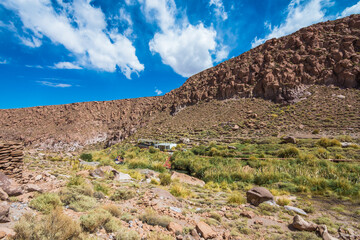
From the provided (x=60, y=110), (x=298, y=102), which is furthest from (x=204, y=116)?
(x=60, y=110)

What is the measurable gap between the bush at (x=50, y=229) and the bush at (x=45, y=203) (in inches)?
44.3

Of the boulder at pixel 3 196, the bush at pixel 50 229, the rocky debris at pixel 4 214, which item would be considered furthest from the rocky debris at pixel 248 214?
the boulder at pixel 3 196

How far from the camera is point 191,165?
54.2 feet

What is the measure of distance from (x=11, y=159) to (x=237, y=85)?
1782 inches

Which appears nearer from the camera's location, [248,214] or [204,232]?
[204,232]

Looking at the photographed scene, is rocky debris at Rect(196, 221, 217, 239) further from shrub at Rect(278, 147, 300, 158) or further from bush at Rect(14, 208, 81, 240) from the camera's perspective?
shrub at Rect(278, 147, 300, 158)

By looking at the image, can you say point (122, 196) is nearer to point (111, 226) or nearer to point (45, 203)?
point (45, 203)

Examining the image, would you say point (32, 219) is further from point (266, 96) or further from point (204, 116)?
point (266, 96)

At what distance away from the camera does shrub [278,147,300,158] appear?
1627cm

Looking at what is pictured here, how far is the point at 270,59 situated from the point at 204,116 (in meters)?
23.8

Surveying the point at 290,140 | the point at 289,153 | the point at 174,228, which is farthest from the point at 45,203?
the point at 290,140

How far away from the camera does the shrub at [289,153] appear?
16266 mm

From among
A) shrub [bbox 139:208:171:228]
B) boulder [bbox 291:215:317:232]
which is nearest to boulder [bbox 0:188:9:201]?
shrub [bbox 139:208:171:228]

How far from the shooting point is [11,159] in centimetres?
629
